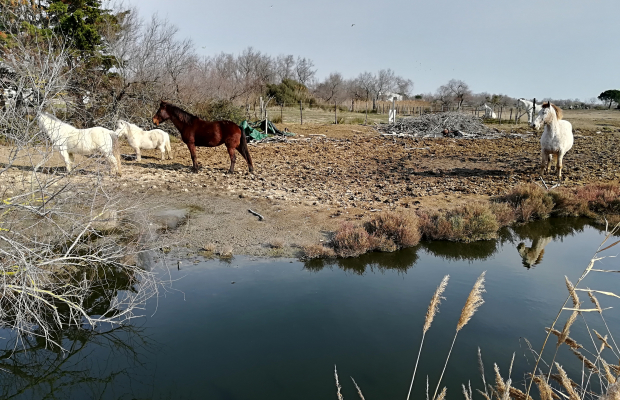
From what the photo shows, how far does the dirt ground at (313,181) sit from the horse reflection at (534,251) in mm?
1863

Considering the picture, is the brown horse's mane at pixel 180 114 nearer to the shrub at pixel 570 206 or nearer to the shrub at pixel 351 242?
the shrub at pixel 351 242

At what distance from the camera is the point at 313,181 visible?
1114 cm

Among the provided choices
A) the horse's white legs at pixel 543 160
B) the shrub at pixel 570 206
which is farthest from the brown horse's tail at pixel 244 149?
the horse's white legs at pixel 543 160

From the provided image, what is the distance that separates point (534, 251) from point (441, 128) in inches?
619

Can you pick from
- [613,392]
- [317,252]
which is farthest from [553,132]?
[613,392]

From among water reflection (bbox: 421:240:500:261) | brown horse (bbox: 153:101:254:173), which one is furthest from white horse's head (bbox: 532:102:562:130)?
brown horse (bbox: 153:101:254:173)

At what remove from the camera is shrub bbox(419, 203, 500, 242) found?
7.53 metres

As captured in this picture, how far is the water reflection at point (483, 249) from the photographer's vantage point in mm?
6578

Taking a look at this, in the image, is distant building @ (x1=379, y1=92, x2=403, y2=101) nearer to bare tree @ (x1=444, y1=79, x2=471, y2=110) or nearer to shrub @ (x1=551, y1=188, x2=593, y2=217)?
bare tree @ (x1=444, y1=79, x2=471, y2=110)

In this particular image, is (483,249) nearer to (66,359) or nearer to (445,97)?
(66,359)

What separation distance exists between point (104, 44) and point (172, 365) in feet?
56.1

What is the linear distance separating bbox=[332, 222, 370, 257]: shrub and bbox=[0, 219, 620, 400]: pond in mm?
156

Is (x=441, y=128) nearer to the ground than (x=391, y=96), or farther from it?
nearer to the ground

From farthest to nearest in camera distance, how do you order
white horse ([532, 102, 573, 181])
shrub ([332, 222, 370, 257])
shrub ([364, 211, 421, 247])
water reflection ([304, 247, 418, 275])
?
white horse ([532, 102, 573, 181])
shrub ([364, 211, 421, 247])
shrub ([332, 222, 370, 257])
water reflection ([304, 247, 418, 275])
